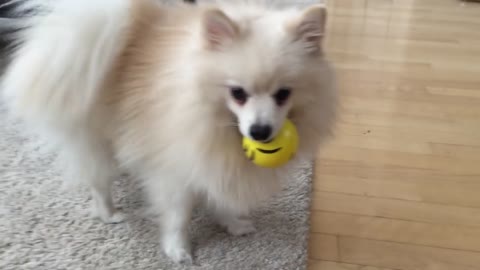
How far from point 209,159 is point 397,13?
2.54 meters

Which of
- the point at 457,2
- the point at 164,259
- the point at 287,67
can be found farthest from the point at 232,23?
the point at 457,2

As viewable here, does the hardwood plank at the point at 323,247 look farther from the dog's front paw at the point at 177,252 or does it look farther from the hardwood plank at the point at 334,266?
the dog's front paw at the point at 177,252

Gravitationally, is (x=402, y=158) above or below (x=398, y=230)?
above

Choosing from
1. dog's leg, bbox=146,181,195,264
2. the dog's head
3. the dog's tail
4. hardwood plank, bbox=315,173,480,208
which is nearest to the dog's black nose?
the dog's head

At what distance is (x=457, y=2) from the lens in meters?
3.57

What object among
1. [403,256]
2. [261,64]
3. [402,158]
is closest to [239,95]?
[261,64]

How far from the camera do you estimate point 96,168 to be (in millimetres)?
1378

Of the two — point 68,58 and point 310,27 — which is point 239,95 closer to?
point 310,27

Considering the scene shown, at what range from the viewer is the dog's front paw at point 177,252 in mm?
1367

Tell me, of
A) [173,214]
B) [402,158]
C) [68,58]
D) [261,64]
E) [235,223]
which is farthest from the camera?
[402,158]

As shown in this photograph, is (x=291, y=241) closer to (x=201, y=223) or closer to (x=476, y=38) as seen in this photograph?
(x=201, y=223)

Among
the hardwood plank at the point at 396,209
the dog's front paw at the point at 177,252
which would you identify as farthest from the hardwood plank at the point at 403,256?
the dog's front paw at the point at 177,252

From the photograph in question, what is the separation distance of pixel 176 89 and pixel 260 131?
205mm

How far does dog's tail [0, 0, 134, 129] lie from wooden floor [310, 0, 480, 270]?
0.56 metres
